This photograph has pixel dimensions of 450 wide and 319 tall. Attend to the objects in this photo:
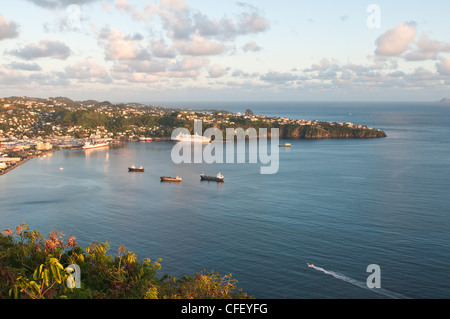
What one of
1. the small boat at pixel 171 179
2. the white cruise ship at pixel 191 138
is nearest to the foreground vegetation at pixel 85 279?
the small boat at pixel 171 179

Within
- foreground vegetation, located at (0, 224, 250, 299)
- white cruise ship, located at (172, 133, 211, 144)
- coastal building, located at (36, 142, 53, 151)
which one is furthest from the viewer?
white cruise ship, located at (172, 133, 211, 144)

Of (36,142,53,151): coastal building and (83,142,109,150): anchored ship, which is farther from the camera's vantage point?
(83,142,109,150): anchored ship

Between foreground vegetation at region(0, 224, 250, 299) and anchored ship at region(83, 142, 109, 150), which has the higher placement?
anchored ship at region(83, 142, 109, 150)

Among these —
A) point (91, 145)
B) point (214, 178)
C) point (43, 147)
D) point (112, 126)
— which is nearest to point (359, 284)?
point (214, 178)

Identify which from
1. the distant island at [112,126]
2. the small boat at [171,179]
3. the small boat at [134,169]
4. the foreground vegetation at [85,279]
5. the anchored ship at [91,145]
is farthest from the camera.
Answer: the distant island at [112,126]

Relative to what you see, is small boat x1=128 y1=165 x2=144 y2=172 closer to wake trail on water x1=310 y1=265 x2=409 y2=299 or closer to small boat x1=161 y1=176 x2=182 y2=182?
small boat x1=161 y1=176 x2=182 y2=182

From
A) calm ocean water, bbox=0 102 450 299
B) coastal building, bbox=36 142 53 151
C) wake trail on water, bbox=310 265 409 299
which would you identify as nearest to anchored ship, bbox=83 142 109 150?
coastal building, bbox=36 142 53 151

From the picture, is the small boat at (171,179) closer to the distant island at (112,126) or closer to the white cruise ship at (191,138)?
the distant island at (112,126)
